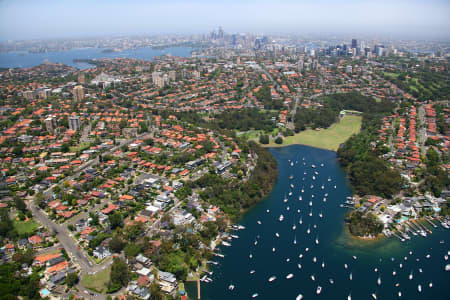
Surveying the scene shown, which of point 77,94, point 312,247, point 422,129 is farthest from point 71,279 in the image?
point 422,129

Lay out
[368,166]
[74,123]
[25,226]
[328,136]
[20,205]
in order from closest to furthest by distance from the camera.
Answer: [25,226], [20,205], [368,166], [74,123], [328,136]

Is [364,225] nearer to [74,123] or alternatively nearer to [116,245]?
[116,245]

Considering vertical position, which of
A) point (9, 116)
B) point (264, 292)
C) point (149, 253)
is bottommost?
point (264, 292)

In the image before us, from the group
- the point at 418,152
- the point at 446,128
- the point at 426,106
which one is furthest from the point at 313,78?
the point at 418,152

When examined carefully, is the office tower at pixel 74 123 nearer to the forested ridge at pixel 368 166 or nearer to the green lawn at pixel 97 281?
the green lawn at pixel 97 281

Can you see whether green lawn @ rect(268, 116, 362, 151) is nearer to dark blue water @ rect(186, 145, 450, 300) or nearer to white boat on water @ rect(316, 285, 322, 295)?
dark blue water @ rect(186, 145, 450, 300)

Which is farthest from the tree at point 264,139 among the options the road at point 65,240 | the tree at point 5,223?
the tree at point 5,223

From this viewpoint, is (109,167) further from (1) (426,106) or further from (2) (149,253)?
(1) (426,106)
